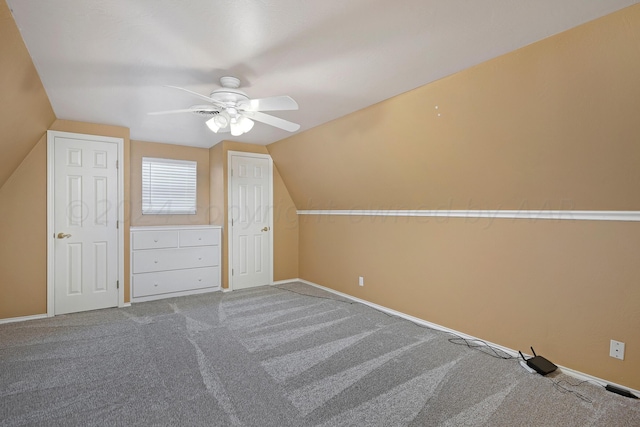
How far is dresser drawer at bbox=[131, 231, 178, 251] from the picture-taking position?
421cm

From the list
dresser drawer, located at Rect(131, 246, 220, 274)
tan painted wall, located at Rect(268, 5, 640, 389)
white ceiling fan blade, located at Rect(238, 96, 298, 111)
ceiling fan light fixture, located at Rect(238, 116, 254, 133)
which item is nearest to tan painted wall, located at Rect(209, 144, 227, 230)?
dresser drawer, located at Rect(131, 246, 220, 274)

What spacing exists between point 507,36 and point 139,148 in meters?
4.73

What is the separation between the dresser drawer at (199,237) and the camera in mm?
4574

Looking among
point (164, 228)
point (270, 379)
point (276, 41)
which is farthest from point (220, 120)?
point (164, 228)

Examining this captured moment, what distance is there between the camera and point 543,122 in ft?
6.95

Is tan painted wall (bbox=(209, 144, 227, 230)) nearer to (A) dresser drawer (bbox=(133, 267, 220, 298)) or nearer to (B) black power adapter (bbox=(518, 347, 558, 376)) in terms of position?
(A) dresser drawer (bbox=(133, 267, 220, 298))

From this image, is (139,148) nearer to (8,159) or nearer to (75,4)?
(8,159)

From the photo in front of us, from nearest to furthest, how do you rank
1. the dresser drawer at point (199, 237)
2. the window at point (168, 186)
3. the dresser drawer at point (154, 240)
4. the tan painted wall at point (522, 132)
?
the tan painted wall at point (522, 132), the dresser drawer at point (154, 240), the dresser drawer at point (199, 237), the window at point (168, 186)

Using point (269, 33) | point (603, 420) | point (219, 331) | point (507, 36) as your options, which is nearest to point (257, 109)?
point (269, 33)

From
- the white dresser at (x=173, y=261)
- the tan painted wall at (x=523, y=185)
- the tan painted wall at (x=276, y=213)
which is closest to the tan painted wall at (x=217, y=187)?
the tan painted wall at (x=276, y=213)

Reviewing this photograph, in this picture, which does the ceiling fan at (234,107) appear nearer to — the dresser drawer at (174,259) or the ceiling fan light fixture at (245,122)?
the ceiling fan light fixture at (245,122)

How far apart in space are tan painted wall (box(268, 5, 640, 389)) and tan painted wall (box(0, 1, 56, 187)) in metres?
2.61

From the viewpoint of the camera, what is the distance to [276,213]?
5254mm

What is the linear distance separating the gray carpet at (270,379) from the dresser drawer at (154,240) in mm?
1056
